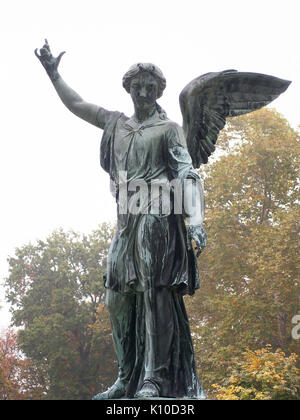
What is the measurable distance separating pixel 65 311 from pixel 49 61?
2538 cm

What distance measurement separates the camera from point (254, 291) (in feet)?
67.8

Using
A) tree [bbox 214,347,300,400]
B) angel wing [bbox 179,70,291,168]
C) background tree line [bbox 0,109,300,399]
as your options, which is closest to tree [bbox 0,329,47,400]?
background tree line [bbox 0,109,300,399]

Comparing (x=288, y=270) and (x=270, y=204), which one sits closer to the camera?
(x=288, y=270)

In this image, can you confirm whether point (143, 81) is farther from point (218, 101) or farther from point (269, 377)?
point (269, 377)

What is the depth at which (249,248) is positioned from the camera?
21156 millimetres

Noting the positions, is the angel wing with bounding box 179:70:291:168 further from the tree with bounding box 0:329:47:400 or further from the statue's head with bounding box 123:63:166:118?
the tree with bounding box 0:329:47:400

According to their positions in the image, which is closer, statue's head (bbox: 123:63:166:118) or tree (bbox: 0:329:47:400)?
statue's head (bbox: 123:63:166:118)

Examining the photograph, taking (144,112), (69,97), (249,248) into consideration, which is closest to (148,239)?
(144,112)

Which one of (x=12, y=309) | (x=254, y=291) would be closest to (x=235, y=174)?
(x=254, y=291)

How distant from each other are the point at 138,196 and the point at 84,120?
1.01m

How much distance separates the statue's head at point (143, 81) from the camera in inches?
209

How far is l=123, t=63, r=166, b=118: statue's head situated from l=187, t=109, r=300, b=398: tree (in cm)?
1466

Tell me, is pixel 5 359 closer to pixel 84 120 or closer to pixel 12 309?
pixel 12 309

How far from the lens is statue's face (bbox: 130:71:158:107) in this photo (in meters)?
5.31
